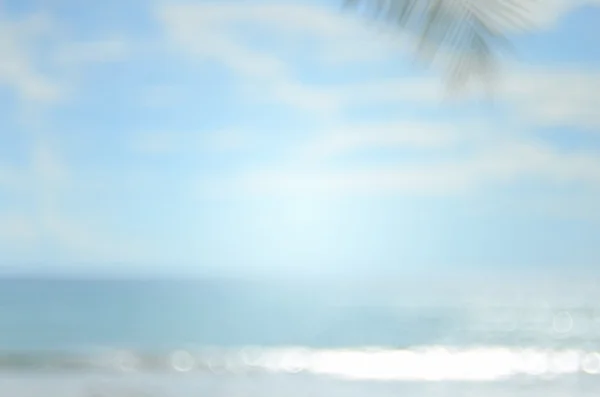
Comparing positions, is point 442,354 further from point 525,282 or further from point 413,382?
point 525,282

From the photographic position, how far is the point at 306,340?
2364 centimetres

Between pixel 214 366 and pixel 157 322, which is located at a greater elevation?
pixel 157 322

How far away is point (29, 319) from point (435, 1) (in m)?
24.5

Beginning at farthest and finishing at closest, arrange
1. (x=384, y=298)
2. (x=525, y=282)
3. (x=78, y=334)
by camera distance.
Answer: (x=384, y=298) < (x=525, y=282) < (x=78, y=334)

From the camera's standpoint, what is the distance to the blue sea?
1380 centimetres

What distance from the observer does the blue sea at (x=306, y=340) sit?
13.8m

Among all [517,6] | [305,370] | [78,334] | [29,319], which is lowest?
[517,6]

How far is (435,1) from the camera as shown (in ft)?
14.9

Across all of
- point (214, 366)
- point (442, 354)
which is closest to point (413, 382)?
point (214, 366)

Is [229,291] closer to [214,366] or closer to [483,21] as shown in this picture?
[214,366]

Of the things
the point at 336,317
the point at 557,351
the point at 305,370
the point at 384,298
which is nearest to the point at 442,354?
the point at 557,351

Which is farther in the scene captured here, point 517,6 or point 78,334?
point 78,334

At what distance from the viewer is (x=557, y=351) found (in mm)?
19672

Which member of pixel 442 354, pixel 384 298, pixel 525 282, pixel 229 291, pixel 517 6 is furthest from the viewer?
pixel 229 291
